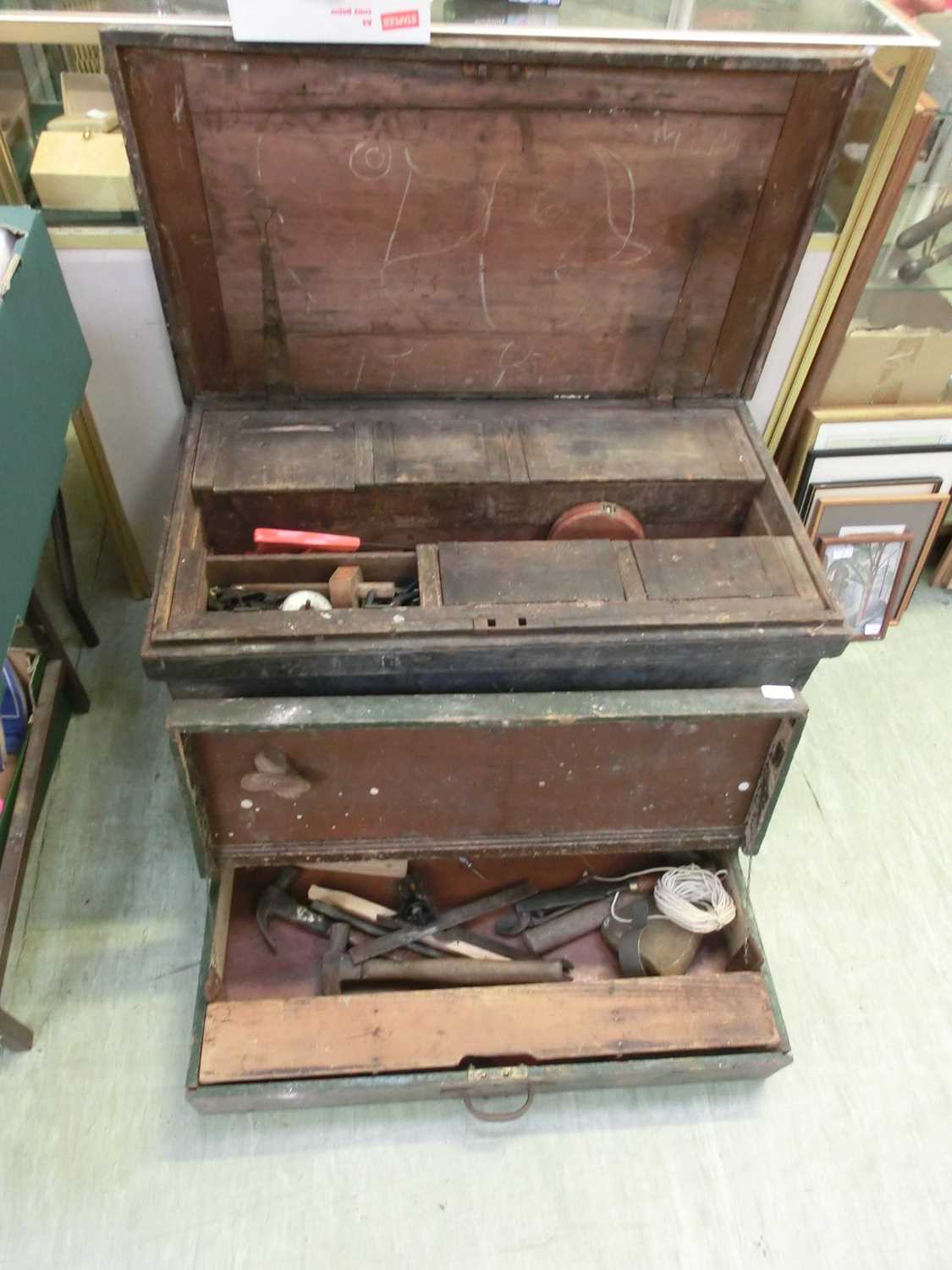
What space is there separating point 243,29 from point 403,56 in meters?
0.21

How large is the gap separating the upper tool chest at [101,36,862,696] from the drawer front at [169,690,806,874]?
71mm

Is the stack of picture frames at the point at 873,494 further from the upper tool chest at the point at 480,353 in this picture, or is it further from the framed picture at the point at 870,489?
the upper tool chest at the point at 480,353

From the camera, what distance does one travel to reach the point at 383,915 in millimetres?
1694

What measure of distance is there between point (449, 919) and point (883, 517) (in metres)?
1.31

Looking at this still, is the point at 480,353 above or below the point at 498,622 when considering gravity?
above

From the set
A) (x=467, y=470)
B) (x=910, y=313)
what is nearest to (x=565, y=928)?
(x=467, y=470)

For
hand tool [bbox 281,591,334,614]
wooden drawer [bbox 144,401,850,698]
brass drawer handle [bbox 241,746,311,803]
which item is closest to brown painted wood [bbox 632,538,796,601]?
wooden drawer [bbox 144,401,850,698]

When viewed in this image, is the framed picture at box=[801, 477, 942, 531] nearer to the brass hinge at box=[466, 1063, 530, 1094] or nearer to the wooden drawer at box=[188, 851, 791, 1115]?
the wooden drawer at box=[188, 851, 791, 1115]

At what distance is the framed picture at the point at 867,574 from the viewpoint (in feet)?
7.13

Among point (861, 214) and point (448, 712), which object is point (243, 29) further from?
point (861, 214)

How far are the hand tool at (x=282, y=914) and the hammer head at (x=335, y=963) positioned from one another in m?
0.03

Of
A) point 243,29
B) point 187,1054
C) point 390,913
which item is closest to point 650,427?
point 243,29

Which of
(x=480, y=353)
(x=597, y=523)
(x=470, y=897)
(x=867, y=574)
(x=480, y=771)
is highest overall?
(x=480, y=353)

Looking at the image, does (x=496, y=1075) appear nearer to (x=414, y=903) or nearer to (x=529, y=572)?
(x=414, y=903)
